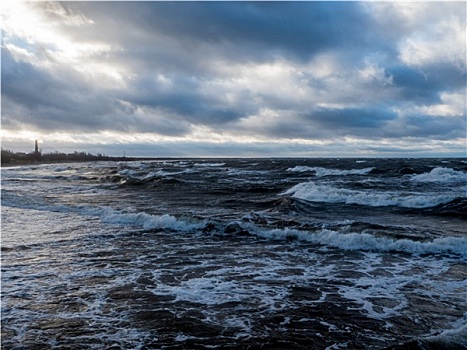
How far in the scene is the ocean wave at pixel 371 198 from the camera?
60.6ft

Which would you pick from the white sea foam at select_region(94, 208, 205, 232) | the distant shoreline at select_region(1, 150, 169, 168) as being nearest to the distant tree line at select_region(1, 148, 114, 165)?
the distant shoreline at select_region(1, 150, 169, 168)

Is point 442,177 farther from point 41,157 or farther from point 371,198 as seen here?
point 41,157

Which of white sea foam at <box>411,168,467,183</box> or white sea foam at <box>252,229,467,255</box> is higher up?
white sea foam at <box>411,168,467,183</box>

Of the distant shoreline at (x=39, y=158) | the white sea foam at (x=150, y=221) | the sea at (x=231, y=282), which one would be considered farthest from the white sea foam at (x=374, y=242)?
the distant shoreline at (x=39, y=158)

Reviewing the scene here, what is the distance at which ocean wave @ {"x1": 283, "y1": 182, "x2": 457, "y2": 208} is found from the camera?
18484 mm

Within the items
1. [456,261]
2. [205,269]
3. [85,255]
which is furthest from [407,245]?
[85,255]

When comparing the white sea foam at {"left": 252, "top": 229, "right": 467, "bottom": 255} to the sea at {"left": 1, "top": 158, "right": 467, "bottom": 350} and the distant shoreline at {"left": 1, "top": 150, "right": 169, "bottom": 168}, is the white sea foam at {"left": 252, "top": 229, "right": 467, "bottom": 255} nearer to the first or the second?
the sea at {"left": 1, "top": 158, "right": 467, "bottom": 350}

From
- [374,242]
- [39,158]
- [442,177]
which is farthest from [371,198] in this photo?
[39,158]

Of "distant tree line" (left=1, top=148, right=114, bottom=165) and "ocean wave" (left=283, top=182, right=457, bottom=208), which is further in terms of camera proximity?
"distant tree line" (left=1, top=148, right=114, bottom=165)

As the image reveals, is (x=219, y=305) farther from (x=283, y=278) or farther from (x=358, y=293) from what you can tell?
(x=358, y=293)

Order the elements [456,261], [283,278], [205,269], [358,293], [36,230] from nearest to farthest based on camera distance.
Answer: [358,293]
[283,278]
[205,269]
[456,261]
[36,230]

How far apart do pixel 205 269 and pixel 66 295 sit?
2.88m

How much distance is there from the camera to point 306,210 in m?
17.3

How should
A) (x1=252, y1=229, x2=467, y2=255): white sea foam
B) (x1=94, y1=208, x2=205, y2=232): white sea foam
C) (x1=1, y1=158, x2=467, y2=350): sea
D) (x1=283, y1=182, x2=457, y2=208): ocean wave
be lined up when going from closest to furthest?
(x1=1, y1=158, x2=467, y2=350): sea
(x1=252, y1=229, x2=467, y2=255): white sea foam
(x1=94, y1=208, x2=205, y2=232): white sea foam
(x1=283, y1=182, x2=457, y2=208): ocean wave
